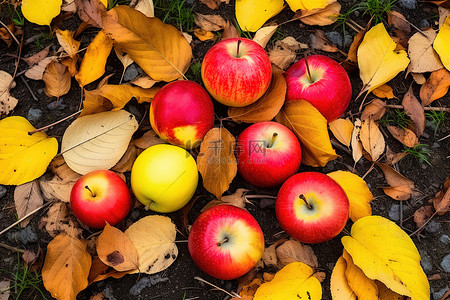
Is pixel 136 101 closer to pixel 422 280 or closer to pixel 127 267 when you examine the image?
pixel 127 267

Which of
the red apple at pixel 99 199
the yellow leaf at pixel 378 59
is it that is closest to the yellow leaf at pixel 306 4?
the yellow leaf at pixel 378 59

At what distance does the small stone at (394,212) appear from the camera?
193 cm

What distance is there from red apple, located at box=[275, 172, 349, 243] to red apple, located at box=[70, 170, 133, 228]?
64cm

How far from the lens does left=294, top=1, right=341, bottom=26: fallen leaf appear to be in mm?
2207

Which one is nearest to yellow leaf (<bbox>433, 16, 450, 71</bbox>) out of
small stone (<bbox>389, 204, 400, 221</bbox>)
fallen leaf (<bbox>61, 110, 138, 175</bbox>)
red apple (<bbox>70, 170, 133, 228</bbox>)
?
small stone (<bbox>389, 204, 400, 221</bbox>)

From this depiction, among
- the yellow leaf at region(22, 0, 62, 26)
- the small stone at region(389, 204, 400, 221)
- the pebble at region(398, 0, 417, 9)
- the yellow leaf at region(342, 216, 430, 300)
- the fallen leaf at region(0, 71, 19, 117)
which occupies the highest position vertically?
the pebble at region(398, 0, 417, 9)

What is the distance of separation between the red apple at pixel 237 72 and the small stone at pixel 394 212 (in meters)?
0.76

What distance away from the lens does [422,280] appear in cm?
164

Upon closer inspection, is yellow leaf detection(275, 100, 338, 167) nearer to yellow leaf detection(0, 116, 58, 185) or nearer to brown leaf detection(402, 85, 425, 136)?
brown leaf detection(402, 85, 425, 136)

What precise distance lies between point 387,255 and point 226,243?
2.01ft

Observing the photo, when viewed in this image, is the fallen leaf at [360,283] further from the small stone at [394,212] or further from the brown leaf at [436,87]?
the brown leaf at [436,87]

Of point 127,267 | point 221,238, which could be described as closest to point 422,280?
point 221,238

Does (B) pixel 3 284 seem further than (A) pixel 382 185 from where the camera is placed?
No

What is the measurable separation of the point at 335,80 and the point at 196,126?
62 cm
